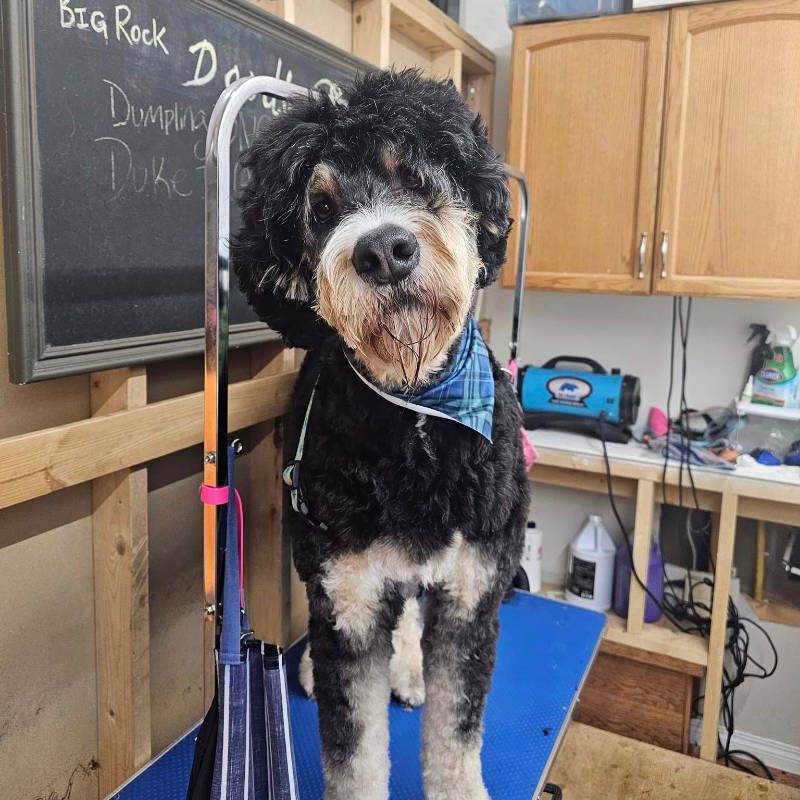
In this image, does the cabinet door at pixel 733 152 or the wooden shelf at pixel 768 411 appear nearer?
the cabinet door at pixel 733 152

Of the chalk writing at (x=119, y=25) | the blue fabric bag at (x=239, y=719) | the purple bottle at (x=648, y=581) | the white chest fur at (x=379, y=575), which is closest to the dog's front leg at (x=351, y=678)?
the white chest fur at (x=379, y=575)

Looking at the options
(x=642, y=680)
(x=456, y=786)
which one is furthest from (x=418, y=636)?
(x=642, y=680)

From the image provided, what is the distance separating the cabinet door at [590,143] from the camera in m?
1.99

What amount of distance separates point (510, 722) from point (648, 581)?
103 centimetres

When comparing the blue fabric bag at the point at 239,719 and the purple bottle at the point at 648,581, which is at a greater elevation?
the blue fabric bag at the point at 239,719

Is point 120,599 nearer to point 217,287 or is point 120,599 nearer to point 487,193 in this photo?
point 217,287

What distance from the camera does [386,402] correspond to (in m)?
0.93

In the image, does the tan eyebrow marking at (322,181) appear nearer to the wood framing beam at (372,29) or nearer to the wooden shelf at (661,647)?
the wood framing beam at (372,29)

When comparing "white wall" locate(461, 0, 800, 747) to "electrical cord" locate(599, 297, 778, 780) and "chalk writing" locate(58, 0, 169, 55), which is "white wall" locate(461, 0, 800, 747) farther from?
"chalk writing" locate(58, 0, 169, 55)

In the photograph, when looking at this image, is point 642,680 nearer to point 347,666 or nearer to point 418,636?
point 418,636

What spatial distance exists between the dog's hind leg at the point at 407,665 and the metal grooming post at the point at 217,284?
1.82ft

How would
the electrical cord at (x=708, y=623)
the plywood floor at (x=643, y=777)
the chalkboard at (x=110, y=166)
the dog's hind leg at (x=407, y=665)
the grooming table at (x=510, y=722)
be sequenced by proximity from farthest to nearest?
the electrical cord at (x=708, y=623)
the plywood floor at (x=643, y=777)
the dog's hind leg at (x=407, y=665)
the grooming table at (x=510, y=722)
the chalkboard at (x=110, y=166)

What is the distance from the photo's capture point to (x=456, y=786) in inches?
40.8

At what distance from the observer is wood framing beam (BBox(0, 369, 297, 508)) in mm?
900
